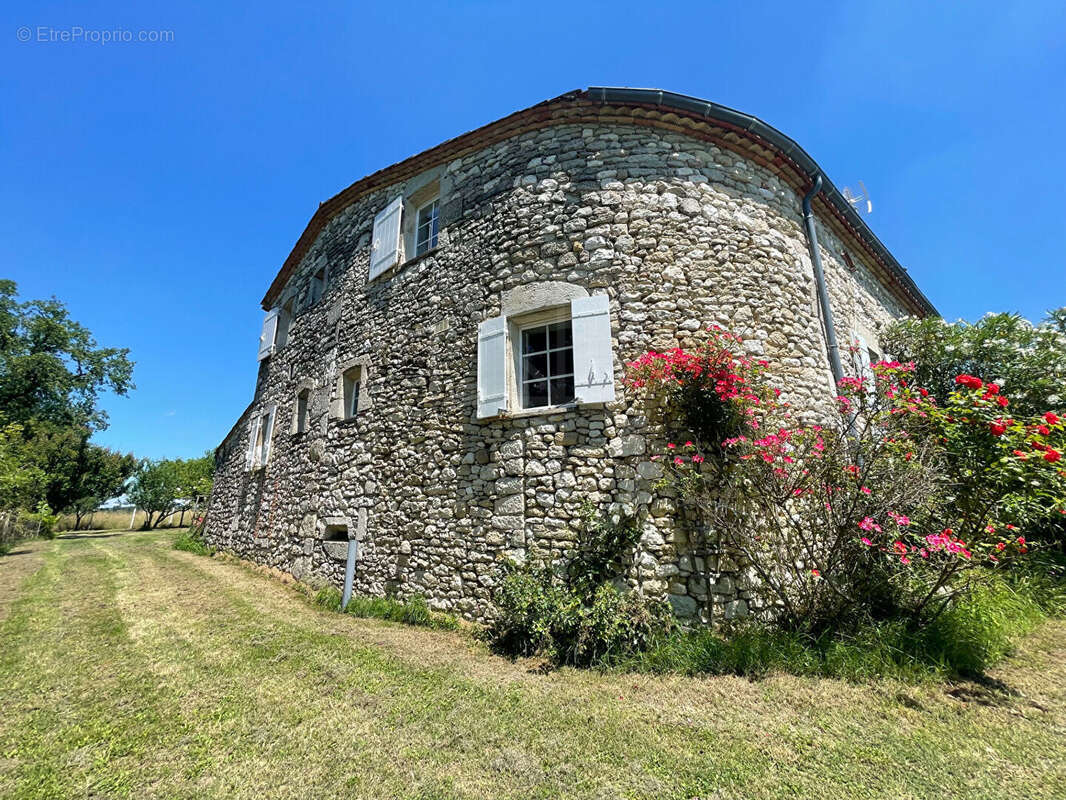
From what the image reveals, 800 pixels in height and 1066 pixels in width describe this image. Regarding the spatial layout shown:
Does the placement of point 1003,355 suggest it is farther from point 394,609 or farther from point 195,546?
point 195,546

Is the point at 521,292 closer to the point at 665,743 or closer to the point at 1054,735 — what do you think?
the point at 665,743

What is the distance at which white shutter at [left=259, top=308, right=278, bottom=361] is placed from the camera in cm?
1182

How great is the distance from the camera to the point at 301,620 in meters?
5.39

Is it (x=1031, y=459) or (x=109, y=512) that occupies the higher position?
(x=1031, y=459)

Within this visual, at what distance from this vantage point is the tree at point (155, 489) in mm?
26391

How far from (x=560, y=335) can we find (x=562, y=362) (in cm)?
38

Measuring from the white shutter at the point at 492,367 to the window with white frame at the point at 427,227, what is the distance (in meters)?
2.39

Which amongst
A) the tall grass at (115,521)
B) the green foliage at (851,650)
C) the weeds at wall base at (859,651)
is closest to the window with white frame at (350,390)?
the weeds at wall base at (859,651)

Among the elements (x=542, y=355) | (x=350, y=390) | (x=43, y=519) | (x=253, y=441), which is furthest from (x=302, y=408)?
(x=43, y=519)

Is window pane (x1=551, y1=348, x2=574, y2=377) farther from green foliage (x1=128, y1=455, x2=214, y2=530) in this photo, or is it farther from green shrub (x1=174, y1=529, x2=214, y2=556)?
green foliage (x1=128, y1=455, x2=214, y2=530)

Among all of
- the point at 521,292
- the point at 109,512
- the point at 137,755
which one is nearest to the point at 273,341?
the point at 521,292

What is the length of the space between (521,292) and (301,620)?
497 centimetres

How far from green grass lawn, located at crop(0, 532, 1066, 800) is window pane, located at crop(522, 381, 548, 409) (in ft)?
9.09

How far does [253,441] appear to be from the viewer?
1095 centimetres
